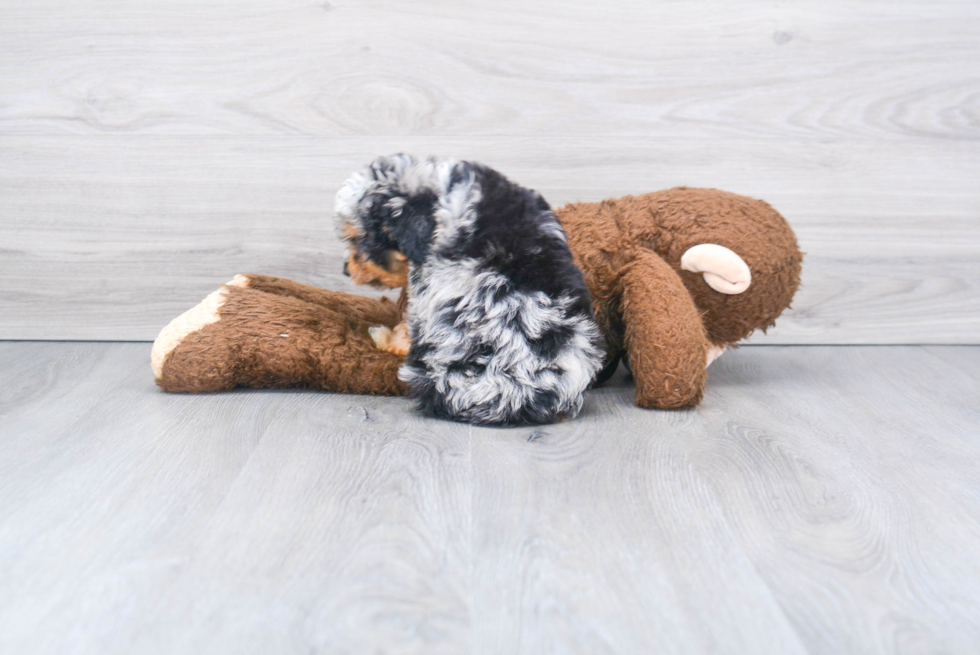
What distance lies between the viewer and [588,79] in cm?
134

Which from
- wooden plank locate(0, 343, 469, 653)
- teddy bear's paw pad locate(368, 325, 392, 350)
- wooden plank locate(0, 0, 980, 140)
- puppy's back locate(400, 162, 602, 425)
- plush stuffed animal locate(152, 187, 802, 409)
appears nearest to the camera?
wooden plank locate(0, 343, 469, 653)

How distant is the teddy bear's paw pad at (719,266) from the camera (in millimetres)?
1062

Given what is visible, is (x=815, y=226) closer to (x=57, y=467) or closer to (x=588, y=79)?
(x=588, y=79)

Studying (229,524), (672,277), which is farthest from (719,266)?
(229,524)

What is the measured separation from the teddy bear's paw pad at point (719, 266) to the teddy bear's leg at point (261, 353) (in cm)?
44

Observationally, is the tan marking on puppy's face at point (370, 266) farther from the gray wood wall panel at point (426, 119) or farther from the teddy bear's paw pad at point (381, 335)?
the gray wood wall panel at point (426, 119)

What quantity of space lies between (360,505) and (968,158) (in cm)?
126

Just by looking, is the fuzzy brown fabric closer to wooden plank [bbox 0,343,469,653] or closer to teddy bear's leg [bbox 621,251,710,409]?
teddy bear's leg [bbox 621,251,710,409]

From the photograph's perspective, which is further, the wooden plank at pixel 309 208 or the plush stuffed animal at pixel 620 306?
the wooden plank at pixel 309 208

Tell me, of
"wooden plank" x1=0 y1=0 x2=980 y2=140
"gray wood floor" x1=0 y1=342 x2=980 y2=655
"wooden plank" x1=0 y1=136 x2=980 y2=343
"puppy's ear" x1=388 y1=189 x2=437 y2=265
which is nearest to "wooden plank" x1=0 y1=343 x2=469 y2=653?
"gray wood floor" x1=0 y1=342 x2=980 y2=655

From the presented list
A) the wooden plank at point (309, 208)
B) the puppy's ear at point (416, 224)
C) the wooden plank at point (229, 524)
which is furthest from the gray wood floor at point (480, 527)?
the wooden plank at point (309, 208)

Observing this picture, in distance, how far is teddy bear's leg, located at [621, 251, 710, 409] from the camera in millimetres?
1010

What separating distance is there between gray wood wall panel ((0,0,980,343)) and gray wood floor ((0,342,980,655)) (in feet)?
1.22

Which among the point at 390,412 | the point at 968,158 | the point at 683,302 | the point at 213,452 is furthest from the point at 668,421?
the point at 968,158
